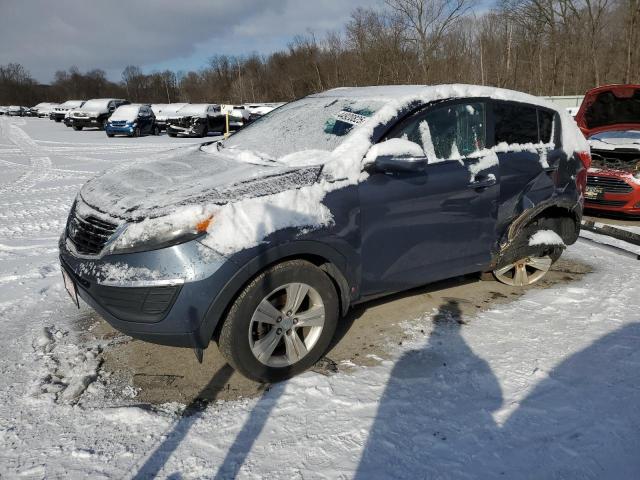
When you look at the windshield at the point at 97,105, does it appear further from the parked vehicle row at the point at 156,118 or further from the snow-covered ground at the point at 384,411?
the snow-covered ground at the point at 384,411

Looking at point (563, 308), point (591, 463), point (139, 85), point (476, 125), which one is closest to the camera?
point (591, 463)

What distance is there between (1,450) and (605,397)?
10.5 feet

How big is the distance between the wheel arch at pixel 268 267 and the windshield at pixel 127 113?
811 inches

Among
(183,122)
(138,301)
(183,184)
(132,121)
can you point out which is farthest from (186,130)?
(138,301)

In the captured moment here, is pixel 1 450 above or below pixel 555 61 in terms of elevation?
below

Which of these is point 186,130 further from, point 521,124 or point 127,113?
point 521,124

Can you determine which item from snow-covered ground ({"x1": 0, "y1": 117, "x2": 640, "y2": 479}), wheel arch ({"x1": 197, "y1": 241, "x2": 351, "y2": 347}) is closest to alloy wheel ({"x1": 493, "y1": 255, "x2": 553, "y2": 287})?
snow-covered ground ({"x1": 0, "y1": 117, "x2": 640, "y2": 479})

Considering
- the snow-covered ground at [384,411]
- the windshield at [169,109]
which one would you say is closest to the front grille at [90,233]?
the snow-covered ground at [384,411]

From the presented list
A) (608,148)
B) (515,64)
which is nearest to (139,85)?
(515,64)

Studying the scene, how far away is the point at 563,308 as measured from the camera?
156 inches

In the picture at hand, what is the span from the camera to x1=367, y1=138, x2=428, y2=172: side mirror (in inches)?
118

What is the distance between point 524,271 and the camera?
4.43 metres

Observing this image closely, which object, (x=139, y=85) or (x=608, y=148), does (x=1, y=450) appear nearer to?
(x=608, y=148)

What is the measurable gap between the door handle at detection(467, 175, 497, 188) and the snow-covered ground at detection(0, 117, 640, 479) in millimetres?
1039
